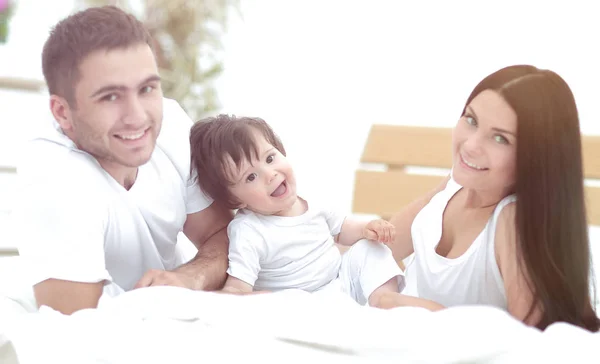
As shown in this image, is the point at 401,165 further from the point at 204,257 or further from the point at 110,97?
the point at 110,97

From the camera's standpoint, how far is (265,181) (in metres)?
1.07

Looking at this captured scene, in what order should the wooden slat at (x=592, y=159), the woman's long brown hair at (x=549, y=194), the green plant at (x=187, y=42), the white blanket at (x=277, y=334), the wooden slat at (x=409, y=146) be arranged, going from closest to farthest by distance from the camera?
1. the white blanket at (x=277, y=334)
2. the woman's long brown hair at (x=549, y=194)
3. the wooden slat at (x=592, y=159)
4. the wooden slat at (x=409, y=146)
5. the green plant at (x=187, y=42)

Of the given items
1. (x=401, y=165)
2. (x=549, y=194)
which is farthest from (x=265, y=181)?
(x=401, y=165)

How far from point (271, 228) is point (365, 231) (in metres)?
0.15

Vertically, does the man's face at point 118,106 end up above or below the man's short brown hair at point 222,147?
above

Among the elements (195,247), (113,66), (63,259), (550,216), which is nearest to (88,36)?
(113,66)

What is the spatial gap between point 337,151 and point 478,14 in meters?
0.64

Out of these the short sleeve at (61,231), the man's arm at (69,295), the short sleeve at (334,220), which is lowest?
the man's arm at (69,295)

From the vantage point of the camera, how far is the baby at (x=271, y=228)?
1070 millimetres

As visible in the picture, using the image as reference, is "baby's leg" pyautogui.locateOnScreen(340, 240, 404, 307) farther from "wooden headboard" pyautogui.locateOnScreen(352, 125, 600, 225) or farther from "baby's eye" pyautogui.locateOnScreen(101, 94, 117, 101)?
"wooden headboard" pyautogui.locateOnScreen(352, 125, 600, 225)

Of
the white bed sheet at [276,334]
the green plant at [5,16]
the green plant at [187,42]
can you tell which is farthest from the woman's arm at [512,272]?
the green plant at [5,16]

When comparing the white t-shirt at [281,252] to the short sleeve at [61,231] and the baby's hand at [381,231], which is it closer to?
the baby's hand at [381,231]

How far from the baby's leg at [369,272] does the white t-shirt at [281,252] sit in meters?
0.03

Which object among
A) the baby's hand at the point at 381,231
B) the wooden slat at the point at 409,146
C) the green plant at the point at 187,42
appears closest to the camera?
the baby's hand at the point at 381,231
